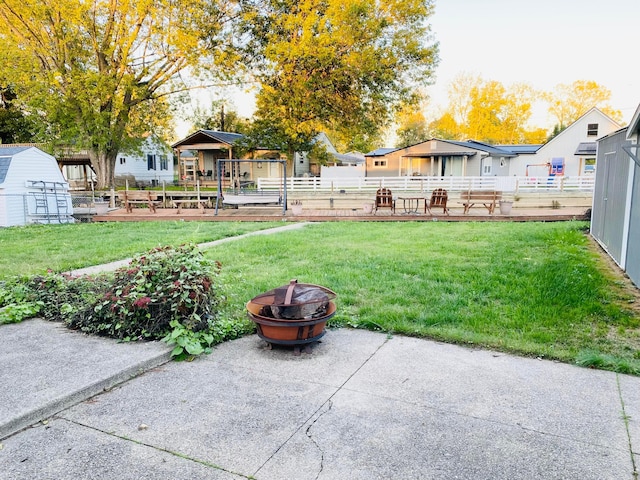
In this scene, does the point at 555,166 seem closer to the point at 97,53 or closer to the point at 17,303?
the point at 97,53

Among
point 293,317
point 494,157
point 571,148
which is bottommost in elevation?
point 293,317

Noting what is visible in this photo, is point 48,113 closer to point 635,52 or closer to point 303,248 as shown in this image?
point 303,248

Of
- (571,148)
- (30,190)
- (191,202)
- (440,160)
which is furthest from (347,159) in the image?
(30,190)

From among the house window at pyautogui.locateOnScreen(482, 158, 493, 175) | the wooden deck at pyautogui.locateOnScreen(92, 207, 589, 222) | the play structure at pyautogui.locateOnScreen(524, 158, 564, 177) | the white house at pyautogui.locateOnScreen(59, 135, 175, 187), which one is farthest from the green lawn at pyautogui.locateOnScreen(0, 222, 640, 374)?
the play structure at pyautogui.locateOnScreen(524, 158, 564, 177)

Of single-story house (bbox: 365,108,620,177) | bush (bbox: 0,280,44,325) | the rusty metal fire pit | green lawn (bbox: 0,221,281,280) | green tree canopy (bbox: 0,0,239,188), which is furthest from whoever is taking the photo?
single-story house (bbox: 365,108,620,177)

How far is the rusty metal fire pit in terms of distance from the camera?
11.4 feet

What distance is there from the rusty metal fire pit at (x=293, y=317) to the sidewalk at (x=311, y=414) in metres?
0.15

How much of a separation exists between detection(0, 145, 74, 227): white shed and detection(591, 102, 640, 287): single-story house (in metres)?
15.5

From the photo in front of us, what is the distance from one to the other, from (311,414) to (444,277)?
368cm

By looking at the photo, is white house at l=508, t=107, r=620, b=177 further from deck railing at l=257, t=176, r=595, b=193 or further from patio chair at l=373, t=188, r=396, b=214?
patio chair at l=373, t=188, r=396, b=214

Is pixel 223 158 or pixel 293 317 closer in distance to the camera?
pixel 293 317

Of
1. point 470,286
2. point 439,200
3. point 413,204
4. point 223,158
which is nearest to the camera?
point 470,286

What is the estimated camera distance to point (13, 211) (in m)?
14.1

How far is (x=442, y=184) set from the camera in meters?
22.7
